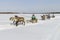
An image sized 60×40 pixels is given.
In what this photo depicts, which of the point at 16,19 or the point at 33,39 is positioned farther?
the point at 16,19

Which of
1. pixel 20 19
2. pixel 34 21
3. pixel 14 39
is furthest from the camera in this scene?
pixel 34 21

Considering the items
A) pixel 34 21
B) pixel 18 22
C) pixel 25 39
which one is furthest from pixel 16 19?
pixel 25 39

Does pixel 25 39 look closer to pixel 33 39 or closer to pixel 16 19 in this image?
pixel 33 39

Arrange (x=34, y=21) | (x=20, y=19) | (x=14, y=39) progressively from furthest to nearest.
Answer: (x=34, y=21) < (x=20, y=19) < (x=14, y=39)

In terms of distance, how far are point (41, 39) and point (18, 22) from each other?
3823 mm

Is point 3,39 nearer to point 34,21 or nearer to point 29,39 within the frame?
point 29,39

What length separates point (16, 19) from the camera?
7.27m

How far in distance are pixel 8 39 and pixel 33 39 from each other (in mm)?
595

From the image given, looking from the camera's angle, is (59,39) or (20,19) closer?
(59,39)

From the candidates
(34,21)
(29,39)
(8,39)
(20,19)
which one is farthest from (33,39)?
(34,21)

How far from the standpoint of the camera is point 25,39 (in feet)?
11.4

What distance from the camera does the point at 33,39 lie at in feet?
11.4

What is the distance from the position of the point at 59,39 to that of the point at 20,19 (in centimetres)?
393

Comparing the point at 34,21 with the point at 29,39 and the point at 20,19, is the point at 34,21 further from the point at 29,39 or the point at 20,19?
the point at 29,39
